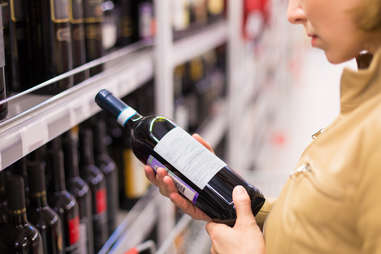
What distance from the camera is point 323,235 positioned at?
77cm

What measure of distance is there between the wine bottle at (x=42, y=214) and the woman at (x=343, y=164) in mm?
543

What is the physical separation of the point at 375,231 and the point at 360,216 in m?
0.03

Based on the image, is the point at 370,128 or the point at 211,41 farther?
the point at 211,41

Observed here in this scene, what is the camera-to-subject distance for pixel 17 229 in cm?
106

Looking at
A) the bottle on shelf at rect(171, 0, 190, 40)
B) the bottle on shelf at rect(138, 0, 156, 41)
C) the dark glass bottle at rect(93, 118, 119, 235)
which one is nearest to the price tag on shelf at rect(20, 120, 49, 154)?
the dark glass bottle at rect(93, 118, 119, 235)

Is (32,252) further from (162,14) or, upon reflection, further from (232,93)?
(232,93)

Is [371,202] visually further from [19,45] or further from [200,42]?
[200,42]

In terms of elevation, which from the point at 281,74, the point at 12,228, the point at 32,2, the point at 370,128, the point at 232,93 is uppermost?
the point at 32,2

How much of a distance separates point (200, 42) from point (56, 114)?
125cm

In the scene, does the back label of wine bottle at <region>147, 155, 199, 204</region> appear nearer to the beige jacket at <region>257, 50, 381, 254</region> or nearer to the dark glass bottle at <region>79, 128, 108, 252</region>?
the beige jacket at <region>257, 50, 381, 254</region>

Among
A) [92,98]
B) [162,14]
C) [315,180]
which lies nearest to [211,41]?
[162,14]

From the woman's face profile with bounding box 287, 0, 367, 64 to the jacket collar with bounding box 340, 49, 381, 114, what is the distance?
4 cm

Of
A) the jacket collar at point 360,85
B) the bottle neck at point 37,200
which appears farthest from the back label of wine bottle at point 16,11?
the jacket collar at point 360,85

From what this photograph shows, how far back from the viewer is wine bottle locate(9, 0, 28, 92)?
114cm
